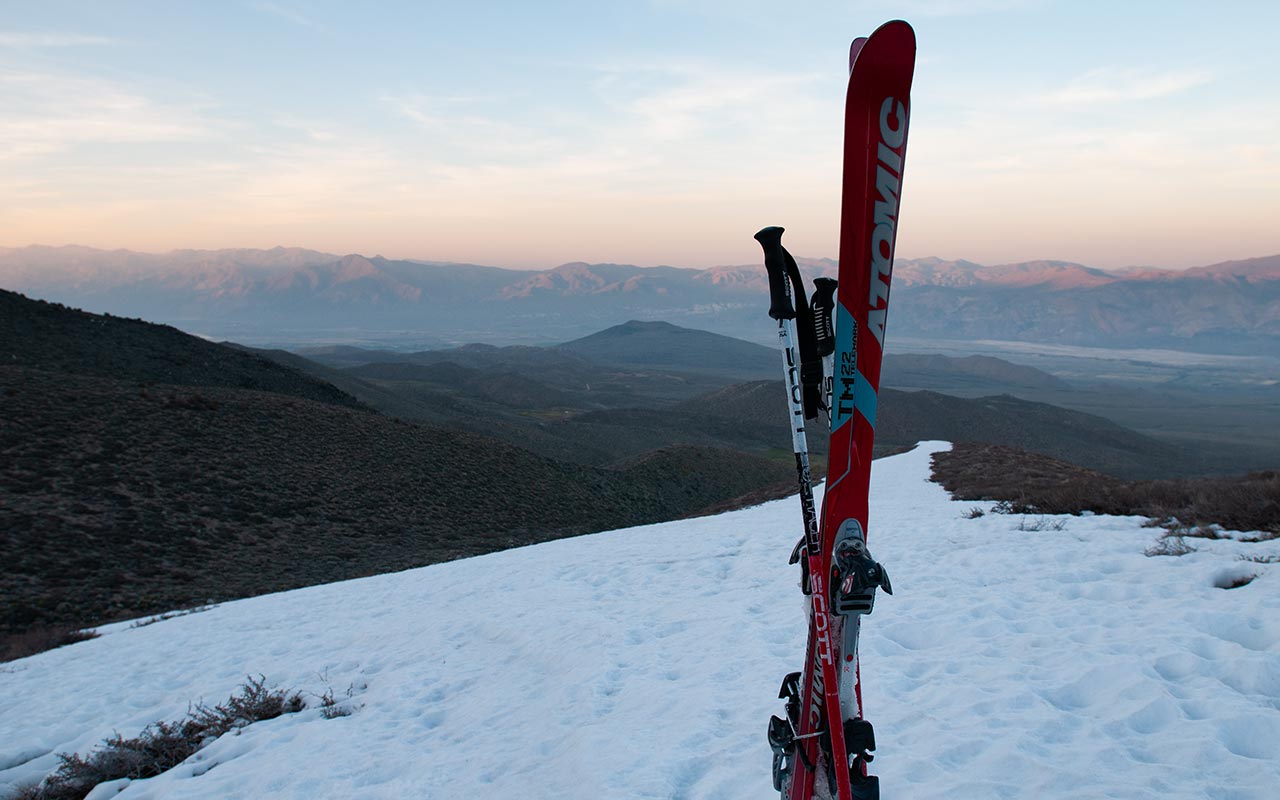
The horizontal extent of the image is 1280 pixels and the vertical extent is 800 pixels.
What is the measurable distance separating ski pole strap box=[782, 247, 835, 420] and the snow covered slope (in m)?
2.52

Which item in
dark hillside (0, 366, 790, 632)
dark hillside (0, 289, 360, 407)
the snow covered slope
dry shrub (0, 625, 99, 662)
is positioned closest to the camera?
the snow covered slope

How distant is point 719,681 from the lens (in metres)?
6.55

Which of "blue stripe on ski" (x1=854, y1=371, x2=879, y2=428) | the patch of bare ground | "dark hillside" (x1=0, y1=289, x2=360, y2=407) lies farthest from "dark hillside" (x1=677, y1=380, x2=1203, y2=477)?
"blue stripe on ski" (x1=854, y1=371, x2=879, y2=428)

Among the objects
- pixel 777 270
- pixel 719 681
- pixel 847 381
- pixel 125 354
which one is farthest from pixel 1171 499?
pixel 125 354

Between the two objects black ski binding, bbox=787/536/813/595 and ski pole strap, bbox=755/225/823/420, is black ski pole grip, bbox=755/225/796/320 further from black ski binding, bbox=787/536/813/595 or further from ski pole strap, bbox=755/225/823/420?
black ski binding, bbox=787/536/813/595

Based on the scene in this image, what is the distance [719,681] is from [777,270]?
4.52m

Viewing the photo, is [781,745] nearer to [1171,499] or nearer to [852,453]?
[852,453]

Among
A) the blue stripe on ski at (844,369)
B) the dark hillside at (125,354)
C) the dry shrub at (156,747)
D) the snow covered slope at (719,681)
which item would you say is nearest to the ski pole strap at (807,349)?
the blue stripe on ski at (844,369)

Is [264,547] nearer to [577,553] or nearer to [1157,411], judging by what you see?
[577,553]

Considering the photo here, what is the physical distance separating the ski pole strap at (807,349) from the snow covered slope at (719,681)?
2516mm

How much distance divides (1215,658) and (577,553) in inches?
481

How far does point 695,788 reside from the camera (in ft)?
15.6

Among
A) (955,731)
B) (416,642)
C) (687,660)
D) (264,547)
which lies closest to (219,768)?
(416,642)

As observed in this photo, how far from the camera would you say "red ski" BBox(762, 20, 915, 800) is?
3.32 metres
